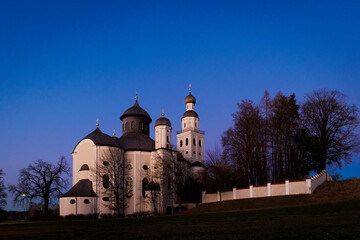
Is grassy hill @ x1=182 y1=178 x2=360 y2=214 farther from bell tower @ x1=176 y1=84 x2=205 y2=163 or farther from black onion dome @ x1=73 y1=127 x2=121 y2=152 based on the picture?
bell tower @ x1=176 y1=84 x2=205 y2=163

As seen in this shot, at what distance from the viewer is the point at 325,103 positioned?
40.8 metres

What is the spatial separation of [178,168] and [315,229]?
112 ft

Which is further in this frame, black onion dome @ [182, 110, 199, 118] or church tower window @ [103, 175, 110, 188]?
black onion dome @ [182, 110, 199, 118]

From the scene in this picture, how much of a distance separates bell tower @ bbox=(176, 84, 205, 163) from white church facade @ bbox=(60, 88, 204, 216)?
4386mm

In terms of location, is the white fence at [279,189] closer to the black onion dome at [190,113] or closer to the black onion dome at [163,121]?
the black onion dome at [163,121]

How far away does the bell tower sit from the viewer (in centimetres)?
5741

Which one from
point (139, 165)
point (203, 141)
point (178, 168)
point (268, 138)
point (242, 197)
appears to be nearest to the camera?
point (242, 197)

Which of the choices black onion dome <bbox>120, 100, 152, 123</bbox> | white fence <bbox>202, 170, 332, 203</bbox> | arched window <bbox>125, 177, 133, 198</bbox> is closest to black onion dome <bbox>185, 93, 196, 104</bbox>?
black onion dome <bbox>120, 100, 152, 123</bbox>

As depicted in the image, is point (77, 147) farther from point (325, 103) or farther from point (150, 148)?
point (325, 103)

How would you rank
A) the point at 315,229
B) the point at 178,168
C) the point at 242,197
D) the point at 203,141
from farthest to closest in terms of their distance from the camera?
the point at 203,141 < the point at 178,168 < the point at 242,197 < the point at 315,229

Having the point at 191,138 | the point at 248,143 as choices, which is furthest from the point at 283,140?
the point at 191,138

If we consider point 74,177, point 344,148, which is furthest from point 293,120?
point 74,177

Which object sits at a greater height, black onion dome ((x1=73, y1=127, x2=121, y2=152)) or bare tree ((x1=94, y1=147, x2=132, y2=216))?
black onion dome ((x1=73, y1=127, x2=121, y2=152))

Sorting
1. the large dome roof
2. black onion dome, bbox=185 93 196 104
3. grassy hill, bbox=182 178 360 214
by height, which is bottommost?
grassy hill, bbox=182 178 360 214
